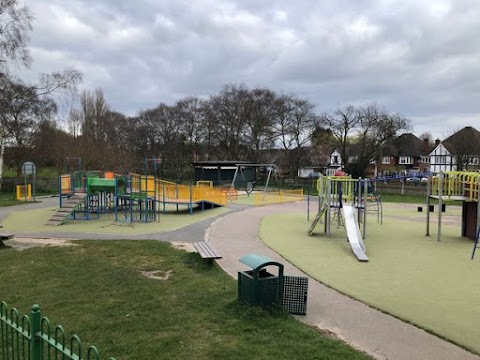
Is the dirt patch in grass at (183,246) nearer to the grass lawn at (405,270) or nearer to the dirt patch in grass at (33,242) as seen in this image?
the grass lawn at (405,270)

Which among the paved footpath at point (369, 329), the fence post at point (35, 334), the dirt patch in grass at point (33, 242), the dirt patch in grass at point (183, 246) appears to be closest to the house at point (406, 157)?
the dirt patch in grass at point (183, 246)

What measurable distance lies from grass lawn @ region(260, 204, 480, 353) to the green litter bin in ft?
5.93

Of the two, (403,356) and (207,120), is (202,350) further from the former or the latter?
(207,120)

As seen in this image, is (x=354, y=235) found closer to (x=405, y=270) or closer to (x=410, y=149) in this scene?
(x=405, y=270)


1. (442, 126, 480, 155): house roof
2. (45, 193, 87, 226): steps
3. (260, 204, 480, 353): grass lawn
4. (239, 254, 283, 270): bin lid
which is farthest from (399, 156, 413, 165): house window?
(239, 254, 283, 270): bin lid

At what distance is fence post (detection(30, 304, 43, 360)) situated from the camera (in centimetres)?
331

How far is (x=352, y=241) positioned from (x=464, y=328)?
6091 mm

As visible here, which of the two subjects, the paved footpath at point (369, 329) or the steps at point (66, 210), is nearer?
the paved footpath at point (369, 329)

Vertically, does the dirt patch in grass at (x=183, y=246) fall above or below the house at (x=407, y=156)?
below

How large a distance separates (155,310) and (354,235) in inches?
299

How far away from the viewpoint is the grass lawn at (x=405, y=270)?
6434 millimetres

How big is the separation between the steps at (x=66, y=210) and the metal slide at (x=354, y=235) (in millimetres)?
10887

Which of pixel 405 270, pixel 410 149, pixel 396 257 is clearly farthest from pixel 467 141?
pixel 405 270

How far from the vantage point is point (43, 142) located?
132 feet
